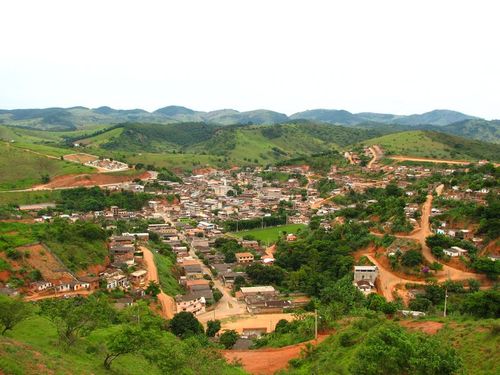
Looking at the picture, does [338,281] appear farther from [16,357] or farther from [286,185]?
[286,185]

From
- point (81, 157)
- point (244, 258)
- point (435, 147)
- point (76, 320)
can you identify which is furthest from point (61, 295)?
point (435, 147)

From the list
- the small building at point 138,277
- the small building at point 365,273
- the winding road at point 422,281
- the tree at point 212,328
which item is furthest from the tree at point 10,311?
the small building at point 365,273

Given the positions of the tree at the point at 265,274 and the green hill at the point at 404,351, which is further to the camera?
the tree at the point at 265,274

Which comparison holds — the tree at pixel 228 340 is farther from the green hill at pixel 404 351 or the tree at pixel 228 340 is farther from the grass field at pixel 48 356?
the grass field at pixel 48 356

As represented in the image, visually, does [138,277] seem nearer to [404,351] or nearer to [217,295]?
[217,295]

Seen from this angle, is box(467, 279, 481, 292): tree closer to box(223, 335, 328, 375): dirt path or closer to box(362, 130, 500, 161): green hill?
box(223, 335, 328, 375): dirt path

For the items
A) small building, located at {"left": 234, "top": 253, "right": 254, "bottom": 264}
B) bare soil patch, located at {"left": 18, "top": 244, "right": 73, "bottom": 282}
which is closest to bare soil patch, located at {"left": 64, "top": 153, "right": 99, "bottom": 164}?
small building, located at {"left": 234, "top": 253, "right": 254, "bottom": 264}

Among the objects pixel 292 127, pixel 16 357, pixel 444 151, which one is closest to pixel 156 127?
pixel 292 127
